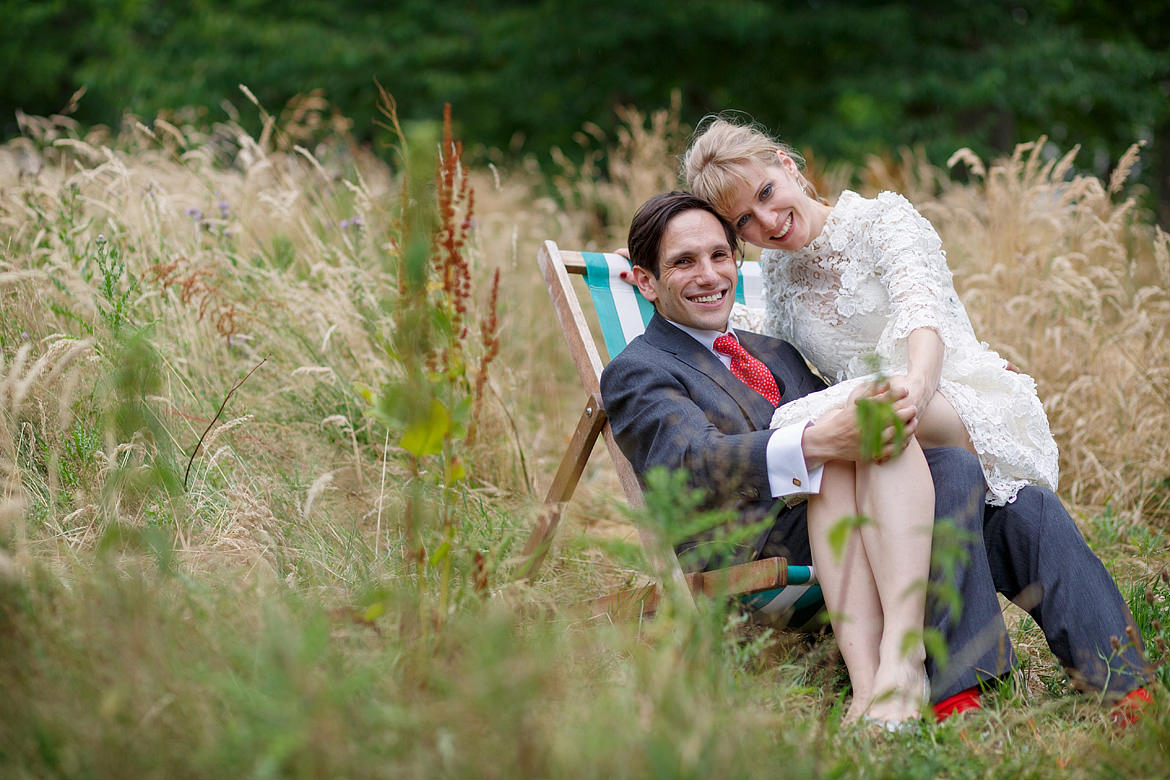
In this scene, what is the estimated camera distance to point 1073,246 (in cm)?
493

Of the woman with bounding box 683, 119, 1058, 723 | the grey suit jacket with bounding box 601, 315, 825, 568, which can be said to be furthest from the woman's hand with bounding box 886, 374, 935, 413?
the grey suit jacket with bounding box 601, 315, 825, 568

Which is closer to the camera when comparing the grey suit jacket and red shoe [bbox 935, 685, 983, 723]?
red shoe [bbox 935, 685, 983, 723]

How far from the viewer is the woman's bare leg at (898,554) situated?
2.35m

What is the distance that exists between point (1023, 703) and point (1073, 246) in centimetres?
315

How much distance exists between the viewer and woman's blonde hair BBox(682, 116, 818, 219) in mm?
Answer: 2977

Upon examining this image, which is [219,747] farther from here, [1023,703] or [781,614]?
[1023,703]

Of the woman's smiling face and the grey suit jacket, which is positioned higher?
the woman's smiling face

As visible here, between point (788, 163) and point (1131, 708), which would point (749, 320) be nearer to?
point (788, 163)

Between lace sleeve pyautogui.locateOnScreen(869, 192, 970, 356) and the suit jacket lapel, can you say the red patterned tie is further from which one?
lace sleeve pyautogui.locateOnScreen(869, 192, 970, 356)

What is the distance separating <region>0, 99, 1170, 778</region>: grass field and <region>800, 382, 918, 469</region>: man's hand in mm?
544

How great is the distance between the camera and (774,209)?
9.95 ft

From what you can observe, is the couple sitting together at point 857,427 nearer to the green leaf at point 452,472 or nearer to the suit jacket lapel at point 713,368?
the suit jacket lapel at point 713,368

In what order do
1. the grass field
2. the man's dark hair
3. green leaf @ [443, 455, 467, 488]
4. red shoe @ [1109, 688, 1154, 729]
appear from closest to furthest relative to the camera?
the grass field
green leaf @ [443, 455, 467, 488]
red shoe @ [1109, 688, 1154, 729]
the man's dark hair

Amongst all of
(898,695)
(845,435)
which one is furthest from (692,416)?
(898,695)
